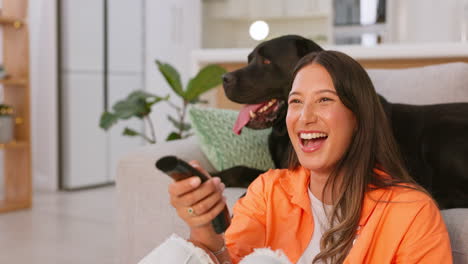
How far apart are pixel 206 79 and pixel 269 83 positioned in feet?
2.37

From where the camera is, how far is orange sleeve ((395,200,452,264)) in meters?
1.01

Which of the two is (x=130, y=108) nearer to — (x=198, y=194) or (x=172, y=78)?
(x=172, y=78)

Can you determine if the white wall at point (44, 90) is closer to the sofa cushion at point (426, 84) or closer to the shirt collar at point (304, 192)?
the sofa cushion at point (426, 84)

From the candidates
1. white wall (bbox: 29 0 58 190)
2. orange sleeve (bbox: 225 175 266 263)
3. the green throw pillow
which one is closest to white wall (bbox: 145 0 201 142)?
white wall (bbox: 29 0 58 190)

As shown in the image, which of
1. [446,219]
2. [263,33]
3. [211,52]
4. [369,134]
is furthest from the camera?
[263,33]

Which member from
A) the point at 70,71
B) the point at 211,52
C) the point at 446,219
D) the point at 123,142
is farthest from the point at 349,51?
the point at 123,142

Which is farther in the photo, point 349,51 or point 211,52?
point 211,52

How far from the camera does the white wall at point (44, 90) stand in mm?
4480

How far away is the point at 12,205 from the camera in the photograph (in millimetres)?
3729

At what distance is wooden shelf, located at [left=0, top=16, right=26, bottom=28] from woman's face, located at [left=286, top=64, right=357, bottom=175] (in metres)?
3.12

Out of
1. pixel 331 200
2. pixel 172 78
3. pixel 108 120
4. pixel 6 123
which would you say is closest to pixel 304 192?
pixel 331 200

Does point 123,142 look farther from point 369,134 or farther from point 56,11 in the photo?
point 369,134

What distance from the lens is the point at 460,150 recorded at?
158 centimetres

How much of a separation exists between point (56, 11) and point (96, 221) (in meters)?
1.97
